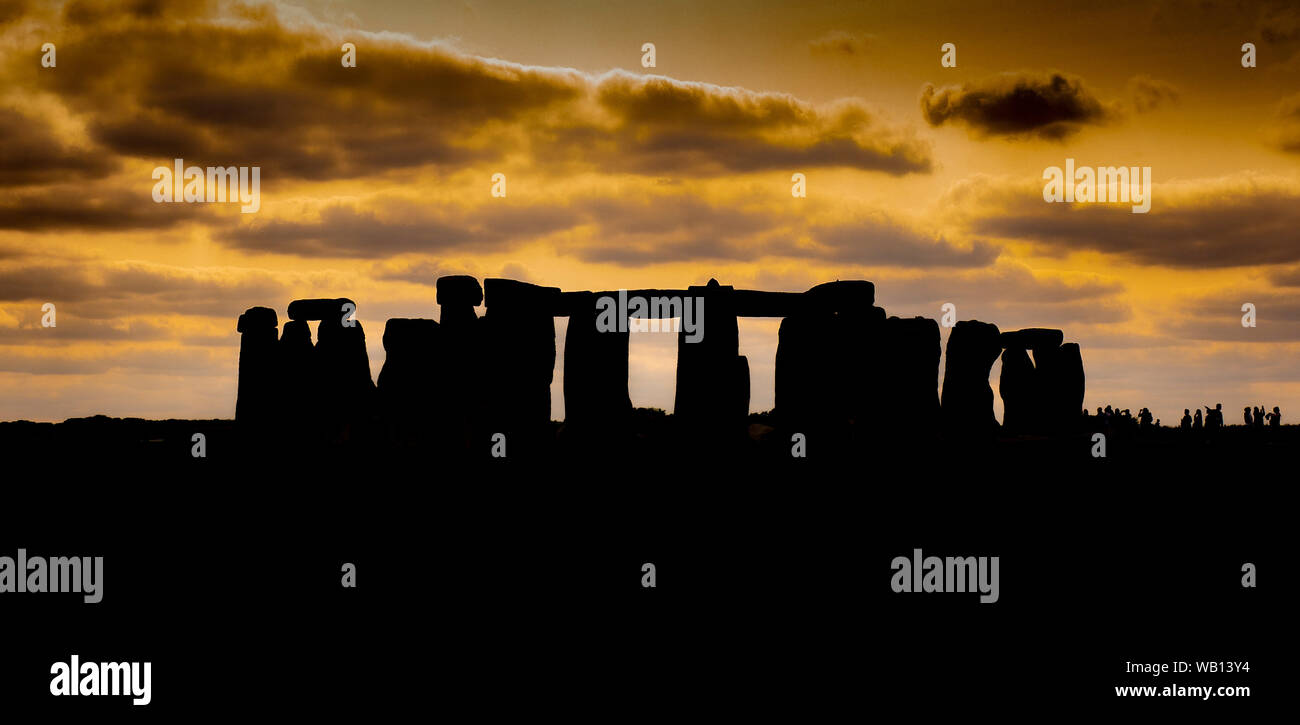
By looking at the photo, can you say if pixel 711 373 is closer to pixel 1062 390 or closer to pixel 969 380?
pixel 969 380

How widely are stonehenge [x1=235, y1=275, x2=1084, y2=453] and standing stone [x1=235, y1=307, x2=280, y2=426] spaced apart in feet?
2.67

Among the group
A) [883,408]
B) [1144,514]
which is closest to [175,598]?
[883,408]

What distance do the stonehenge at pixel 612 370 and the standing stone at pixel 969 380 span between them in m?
0.20

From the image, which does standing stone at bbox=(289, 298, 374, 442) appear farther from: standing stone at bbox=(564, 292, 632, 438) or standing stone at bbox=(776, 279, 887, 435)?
standing stone at bbox=(776, 279, 887, 435)

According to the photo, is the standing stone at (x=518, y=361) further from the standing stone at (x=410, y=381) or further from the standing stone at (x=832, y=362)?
the standing stone at (x=832, y=362)

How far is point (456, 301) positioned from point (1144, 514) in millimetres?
10864

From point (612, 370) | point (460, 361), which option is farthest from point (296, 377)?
point (612, 370)

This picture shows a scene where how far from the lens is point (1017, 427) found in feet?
73.5

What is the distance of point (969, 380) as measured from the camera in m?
19.6

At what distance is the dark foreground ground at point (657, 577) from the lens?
13.4 metres

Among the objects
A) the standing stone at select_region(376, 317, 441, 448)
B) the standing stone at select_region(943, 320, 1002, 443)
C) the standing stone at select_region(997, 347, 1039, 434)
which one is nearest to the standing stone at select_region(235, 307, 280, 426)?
the standing stone at select_region(376, 317, 441, 448)

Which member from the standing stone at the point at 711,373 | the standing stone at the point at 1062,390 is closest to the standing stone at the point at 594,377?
the standing stone at the point at 711,373
